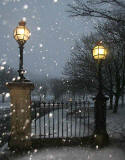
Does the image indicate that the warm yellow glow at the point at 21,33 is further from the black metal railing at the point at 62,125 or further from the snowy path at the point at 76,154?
the snowy path at the point at 76,154

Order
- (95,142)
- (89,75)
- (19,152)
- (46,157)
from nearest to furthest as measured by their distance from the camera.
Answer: (46,157), (19,152), (95,142), (89,75)

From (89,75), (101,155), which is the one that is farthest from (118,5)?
(89,75)

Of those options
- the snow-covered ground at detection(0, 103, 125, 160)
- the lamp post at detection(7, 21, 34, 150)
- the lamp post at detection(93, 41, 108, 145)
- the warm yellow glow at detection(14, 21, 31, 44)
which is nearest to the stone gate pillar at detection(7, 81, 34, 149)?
the lamp post at detection(7, 21, 34, 150)

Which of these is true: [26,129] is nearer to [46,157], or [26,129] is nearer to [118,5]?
[46,157]

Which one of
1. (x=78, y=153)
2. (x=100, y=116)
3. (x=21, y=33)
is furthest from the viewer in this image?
(x=100, y=116)

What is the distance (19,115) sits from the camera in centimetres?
703

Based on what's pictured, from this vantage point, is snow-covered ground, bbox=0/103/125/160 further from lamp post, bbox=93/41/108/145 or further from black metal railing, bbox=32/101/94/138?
black metal railing, bbox=32/101/94/138

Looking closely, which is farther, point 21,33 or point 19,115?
point 21,33

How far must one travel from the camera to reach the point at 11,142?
6988 millimetres

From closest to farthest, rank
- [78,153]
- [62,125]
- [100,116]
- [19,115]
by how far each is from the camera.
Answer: [78,153] → [19,115] → [62,125] → [100,116]

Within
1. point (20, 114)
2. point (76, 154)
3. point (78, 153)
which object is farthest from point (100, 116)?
point (20, 114)

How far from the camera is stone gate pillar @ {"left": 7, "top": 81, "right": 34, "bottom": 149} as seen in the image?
22.9ft

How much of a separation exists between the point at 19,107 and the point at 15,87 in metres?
0.66

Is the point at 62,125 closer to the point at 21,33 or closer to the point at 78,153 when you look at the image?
the point at 78,153
